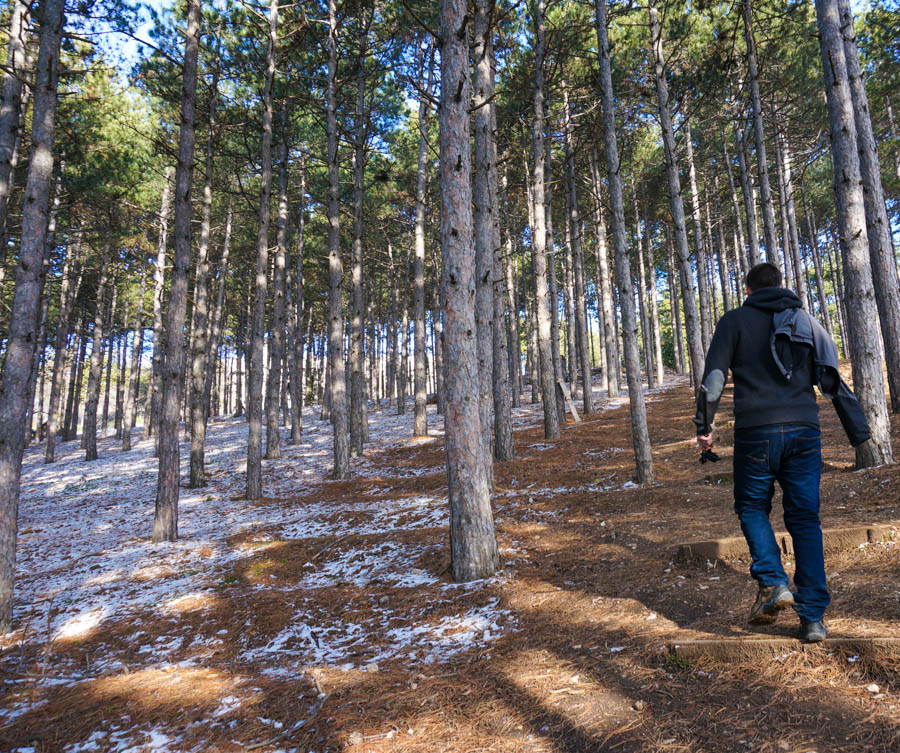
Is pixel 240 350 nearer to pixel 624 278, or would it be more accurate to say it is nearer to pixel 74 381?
pixel 74 381

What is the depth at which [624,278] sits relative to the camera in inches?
335

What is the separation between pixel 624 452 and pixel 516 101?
12332mm

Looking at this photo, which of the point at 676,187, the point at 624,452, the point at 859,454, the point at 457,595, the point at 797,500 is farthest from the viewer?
the point at 676,187

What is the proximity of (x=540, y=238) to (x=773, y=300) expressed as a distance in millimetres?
9730

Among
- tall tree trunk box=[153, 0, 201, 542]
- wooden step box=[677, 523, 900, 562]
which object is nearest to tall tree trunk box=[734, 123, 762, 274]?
wooden step box=[677, 523, 900, 562]

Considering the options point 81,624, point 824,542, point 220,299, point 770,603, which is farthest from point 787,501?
point 220,299

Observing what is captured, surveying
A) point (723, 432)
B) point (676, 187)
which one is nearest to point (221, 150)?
point (676, 187)

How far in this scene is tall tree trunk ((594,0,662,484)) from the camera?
8133mm

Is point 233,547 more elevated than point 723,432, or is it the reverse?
point 723,432

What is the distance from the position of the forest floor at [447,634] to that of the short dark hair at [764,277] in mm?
2211

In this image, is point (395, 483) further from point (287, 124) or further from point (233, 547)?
point (287, 124)

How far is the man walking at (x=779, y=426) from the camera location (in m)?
2.94

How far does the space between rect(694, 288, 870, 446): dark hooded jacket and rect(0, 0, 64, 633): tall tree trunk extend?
276 inches

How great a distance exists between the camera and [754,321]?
3217mm
